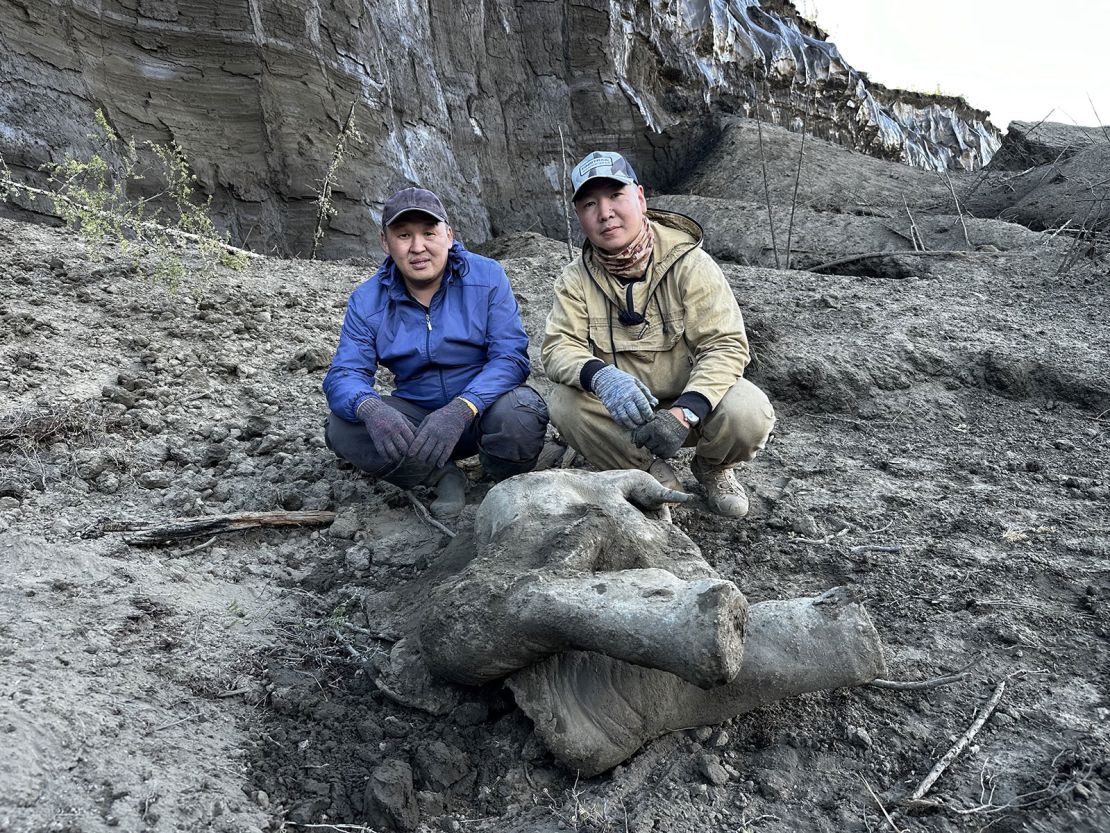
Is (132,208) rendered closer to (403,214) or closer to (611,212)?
(403,214)

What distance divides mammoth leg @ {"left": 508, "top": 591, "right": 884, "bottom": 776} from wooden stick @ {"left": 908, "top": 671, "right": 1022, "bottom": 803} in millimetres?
228

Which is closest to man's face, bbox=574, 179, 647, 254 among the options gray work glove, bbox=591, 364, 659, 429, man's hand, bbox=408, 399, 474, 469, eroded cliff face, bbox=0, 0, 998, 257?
gray work glove, bbox=591, 364, 659, 429

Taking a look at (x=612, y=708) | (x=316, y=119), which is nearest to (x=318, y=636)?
(x=612, y=708)

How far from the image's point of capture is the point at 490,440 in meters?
3.24

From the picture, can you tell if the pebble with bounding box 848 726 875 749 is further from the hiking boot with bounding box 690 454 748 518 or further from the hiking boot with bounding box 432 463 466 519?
the hiking boot with bounding box 432 463 466 519

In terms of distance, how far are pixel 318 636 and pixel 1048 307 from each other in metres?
5.10

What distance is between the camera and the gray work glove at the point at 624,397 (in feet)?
9.42

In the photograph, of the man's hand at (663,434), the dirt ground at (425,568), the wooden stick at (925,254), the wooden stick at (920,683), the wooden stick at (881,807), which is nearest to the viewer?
the wooden stick at (881,807)

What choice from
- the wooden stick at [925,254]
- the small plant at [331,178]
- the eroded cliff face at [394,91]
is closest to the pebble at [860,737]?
the eroded cliff face at [394,91]

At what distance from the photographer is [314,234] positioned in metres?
7.50

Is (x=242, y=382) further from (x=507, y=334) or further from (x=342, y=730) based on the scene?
(x=342, y=730)

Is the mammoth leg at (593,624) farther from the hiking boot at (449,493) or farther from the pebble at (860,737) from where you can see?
the hiking boot at (449,493)

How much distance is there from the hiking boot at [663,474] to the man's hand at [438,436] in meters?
0.77

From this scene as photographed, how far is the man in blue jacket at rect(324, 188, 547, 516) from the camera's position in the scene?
3219 millimetres
